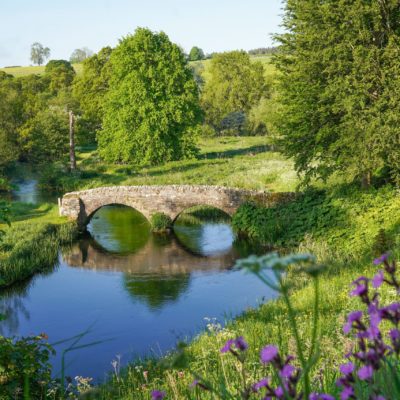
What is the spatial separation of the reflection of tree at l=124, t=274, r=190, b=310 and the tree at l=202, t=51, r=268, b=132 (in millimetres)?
55933

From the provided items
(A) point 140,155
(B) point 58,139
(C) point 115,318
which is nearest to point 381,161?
(C) point 115,318

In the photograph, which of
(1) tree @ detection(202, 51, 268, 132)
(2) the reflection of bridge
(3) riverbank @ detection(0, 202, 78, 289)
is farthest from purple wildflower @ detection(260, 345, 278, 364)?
(1) tree @ detection(202, 51, 268, 132)

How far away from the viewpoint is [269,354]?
77.7 inches

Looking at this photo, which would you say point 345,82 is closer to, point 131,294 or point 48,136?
point 131,294

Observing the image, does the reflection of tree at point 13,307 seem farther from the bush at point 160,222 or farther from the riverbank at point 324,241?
the bush at point 160,222

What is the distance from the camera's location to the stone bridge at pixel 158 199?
29641mm

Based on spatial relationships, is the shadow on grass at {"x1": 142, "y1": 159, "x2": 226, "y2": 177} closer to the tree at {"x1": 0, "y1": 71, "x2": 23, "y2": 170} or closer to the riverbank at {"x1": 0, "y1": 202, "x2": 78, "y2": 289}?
the riverbank at {"x1": 0, "y1": 202, "x2": 78, "y2": 289}

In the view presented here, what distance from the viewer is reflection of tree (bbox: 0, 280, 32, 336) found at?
18250 millimetres

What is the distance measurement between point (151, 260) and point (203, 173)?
17216 mm

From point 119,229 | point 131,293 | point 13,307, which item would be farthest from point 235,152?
point 13,307

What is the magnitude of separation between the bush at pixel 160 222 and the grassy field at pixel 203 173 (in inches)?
297

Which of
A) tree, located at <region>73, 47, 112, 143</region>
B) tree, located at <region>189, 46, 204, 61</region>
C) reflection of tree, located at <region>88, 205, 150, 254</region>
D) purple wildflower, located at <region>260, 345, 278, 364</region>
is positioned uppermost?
tree, located at <region>189, 46, 204, 61</region>

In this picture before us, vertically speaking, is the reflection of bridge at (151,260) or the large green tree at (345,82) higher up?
the large green tree at (345,82)

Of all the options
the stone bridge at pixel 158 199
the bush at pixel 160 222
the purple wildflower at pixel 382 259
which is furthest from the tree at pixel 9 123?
the purple wildflower at pixel 382 259
